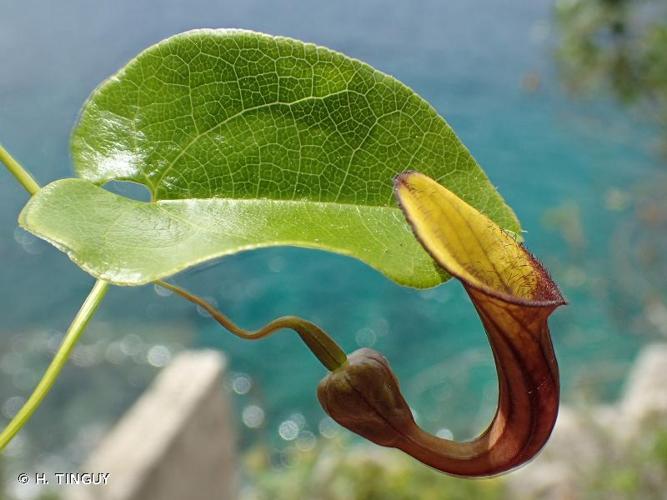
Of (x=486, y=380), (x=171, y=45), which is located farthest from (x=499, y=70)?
(x=171, y=45)

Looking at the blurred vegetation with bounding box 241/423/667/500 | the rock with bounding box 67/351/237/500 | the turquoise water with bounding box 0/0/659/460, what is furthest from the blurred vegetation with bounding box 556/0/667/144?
the rock with bounding box 67/351/237/500

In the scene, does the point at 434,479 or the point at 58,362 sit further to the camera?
the point at 434,479

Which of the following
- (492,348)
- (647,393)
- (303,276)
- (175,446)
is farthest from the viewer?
(303,276)

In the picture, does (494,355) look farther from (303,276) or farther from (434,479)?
(303,276)

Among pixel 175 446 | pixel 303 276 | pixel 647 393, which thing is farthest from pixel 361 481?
pixel 303 276

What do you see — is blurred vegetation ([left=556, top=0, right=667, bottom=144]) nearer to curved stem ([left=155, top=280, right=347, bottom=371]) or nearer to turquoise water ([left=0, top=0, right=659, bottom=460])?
turquoise water ([left=0, top=0, right=659, bottom=460])

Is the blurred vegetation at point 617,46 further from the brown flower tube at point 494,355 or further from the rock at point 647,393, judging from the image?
the brown flower tube at point 494,355

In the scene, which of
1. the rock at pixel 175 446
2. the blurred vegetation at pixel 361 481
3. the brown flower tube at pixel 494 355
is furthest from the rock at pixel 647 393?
the brown flower tube at pixel 494 355
